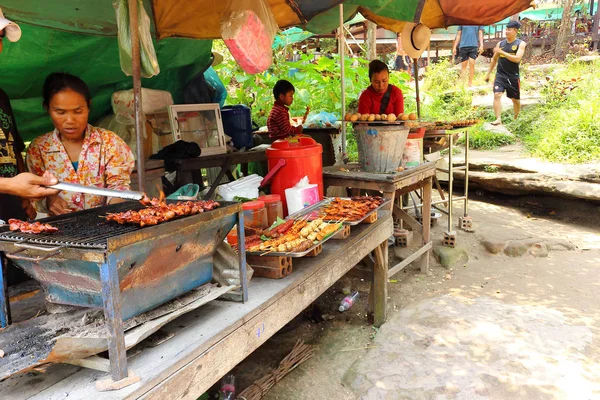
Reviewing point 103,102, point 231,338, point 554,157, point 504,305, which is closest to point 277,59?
point 103,102

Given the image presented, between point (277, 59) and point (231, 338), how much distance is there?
8.27m

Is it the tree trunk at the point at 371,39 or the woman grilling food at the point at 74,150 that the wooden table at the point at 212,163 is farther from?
the tree trunk at the point at 371,39

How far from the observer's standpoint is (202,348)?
1975mm

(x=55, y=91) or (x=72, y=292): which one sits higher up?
(x=55, y=91)

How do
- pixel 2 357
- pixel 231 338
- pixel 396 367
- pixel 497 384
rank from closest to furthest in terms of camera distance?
pixel 2 357
pixel 231 338
pixel 497 384
pixel 396 367

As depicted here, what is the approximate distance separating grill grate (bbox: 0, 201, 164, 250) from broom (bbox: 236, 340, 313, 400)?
1813mm

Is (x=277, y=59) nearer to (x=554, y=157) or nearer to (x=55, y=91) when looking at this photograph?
(x=554, y=157)

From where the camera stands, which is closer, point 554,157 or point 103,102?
point 103,102

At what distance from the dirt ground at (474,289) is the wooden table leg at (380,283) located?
0.12m

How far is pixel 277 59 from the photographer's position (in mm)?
9578

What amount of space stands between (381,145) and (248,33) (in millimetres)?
1786

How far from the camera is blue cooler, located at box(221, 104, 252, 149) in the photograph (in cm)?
618

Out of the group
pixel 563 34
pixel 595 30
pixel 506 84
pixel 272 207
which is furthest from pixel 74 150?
pixel 595 30

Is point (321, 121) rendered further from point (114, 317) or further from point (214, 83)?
point (114, 317)
